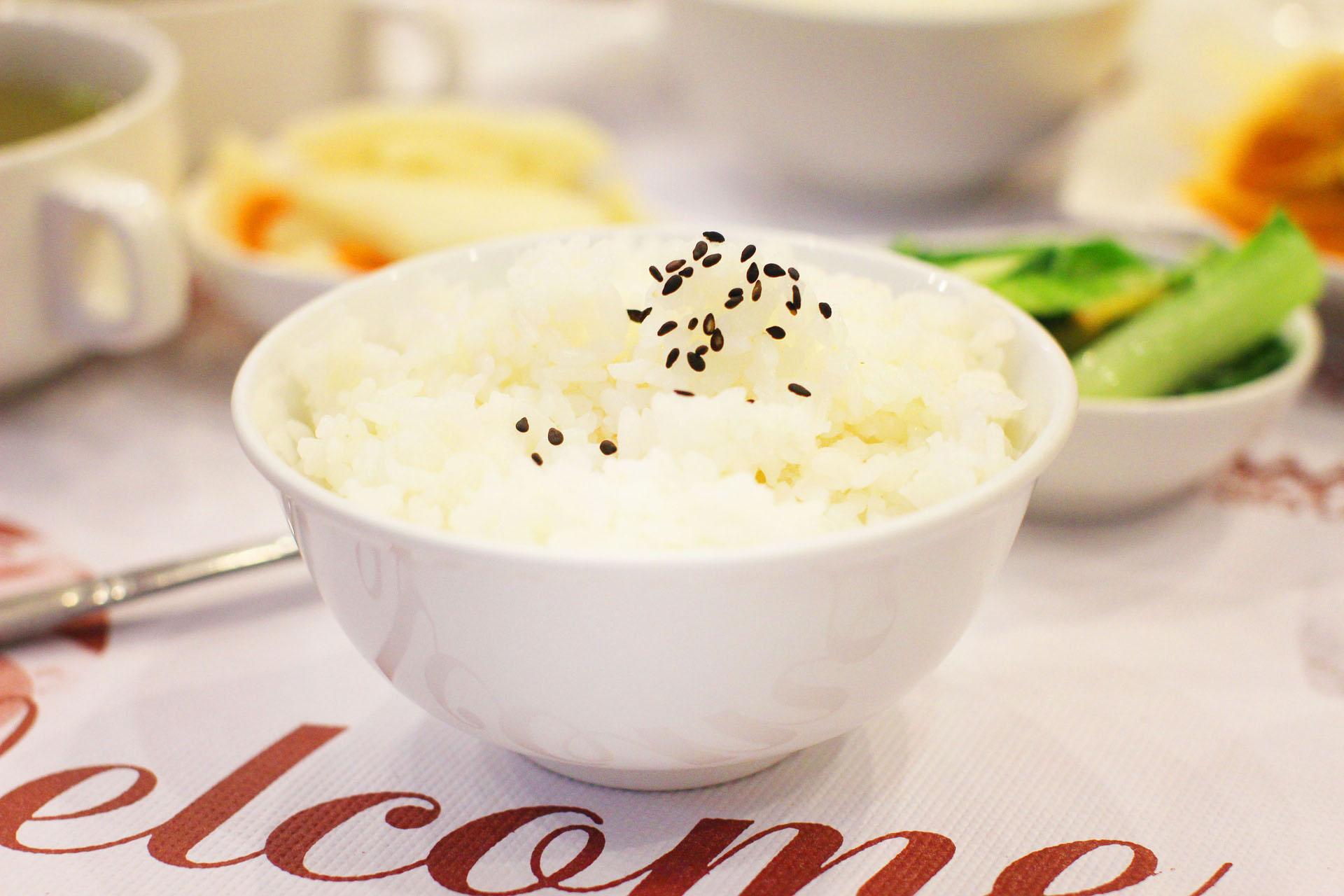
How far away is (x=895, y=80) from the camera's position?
6.28 ft

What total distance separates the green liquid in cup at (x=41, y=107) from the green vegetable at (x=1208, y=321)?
150cm

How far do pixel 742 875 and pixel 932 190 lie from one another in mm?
1515

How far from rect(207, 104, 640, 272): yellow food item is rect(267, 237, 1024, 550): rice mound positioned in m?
0.63

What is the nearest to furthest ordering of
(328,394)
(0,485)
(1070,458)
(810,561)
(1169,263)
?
(810,561) < (328,394) < (1070,458) < (0,485) < (1169,263)

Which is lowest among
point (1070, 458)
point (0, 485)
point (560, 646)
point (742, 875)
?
point (0, 485)

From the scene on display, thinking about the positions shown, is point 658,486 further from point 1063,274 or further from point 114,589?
point 1063,274

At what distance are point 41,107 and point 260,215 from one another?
0.38m

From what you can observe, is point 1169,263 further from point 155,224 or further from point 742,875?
point 155,224

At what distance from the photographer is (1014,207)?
2223mm

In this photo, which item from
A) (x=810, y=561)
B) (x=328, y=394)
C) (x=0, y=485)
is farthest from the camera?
(x=0, y=485)

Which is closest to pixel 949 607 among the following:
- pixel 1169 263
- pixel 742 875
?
pixel 742 875

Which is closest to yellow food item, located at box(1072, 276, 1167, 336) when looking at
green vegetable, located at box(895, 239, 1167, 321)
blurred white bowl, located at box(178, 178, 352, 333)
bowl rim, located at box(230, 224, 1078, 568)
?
green vegetable, located at box(895, 239, 1167, 321)

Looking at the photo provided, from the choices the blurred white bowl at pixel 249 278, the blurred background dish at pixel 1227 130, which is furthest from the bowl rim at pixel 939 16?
→ the blurred white bowl at pixel 249 278

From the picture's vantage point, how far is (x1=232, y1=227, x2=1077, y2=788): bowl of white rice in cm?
80
